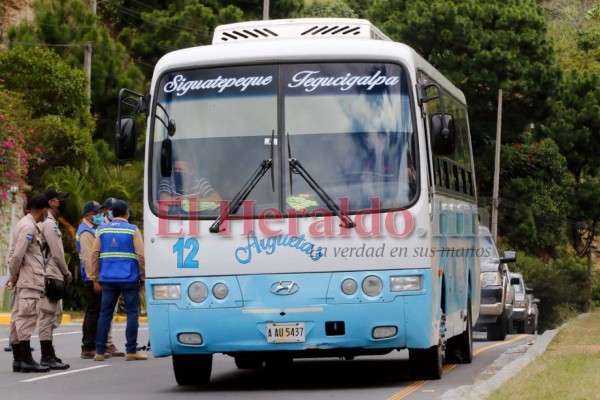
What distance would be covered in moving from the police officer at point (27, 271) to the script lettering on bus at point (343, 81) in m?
3.57

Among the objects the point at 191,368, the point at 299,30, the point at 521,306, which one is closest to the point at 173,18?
the point at 521,306

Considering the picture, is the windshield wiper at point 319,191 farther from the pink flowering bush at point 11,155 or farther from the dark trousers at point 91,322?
the pink flowering bush at point 11,155

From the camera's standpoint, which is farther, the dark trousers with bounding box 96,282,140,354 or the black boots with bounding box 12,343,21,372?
the dark trousers with bounding box 96,282,140,354

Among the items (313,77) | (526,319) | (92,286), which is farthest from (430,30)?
(313,77)

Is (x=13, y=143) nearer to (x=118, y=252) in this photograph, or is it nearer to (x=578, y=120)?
(x=118, y=252)

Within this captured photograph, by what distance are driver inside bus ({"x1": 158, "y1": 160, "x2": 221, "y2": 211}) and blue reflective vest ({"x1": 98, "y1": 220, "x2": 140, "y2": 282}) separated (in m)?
3.91

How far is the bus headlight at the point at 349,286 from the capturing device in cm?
1227

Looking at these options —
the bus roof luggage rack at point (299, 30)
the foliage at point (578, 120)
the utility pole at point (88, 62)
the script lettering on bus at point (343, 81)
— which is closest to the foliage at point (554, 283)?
the foliage at point (578, 120)

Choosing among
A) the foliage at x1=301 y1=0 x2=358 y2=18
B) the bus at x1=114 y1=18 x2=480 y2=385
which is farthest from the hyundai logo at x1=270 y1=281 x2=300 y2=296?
the foliage at x1=301 y1=0 x2=358 y2=18

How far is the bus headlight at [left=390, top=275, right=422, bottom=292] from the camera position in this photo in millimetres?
12320

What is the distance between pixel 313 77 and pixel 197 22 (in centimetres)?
3301

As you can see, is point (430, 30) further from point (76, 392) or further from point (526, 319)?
point (76, 392)

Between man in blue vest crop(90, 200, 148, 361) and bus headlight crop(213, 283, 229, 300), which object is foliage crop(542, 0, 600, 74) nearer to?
man in blue vest crop(90, 200, 148, 361)

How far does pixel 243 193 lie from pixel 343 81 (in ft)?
4.80
